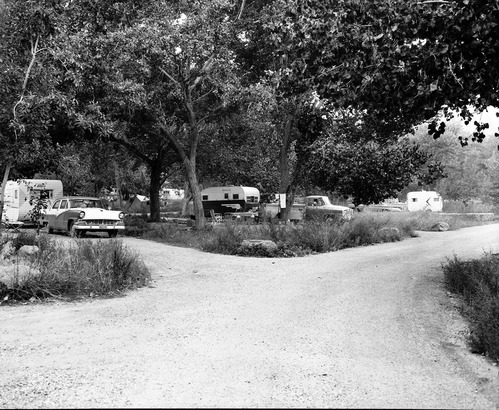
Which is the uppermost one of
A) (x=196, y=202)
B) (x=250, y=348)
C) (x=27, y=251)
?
(x=196, y=202)

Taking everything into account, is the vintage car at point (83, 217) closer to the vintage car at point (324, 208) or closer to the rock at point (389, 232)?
the rock at point (389, 232)

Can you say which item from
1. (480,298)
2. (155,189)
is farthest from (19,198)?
(480,298)

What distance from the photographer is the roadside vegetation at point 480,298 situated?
555 centimetres

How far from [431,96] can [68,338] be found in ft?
19.2

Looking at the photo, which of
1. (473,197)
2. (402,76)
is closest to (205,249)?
(402,76)

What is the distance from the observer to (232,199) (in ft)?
110

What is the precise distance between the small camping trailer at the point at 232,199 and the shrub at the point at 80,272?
22.3 meters

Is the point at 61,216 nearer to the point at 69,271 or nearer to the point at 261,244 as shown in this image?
the point at 261,244

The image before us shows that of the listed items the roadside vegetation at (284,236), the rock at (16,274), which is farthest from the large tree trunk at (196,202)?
the rock at (16,274)

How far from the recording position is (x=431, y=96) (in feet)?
23.8

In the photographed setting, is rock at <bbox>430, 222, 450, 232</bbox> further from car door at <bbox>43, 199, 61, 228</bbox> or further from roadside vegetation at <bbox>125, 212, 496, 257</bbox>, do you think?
car door at <bbox>43, 199, 61, 228</bbox>

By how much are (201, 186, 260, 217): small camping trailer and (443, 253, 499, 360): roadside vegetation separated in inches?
902

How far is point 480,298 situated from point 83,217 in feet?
46.8

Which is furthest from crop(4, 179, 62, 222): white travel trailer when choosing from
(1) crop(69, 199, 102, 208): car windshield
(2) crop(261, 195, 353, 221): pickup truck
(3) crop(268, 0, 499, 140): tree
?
(3) crop(268, 0, 499, 140): tree
